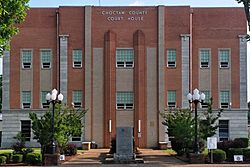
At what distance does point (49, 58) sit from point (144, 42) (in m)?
9.75

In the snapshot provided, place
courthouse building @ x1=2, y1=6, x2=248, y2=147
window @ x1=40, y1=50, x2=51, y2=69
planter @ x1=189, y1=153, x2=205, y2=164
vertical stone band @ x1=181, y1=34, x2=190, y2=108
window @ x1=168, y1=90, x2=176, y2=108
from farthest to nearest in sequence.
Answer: window @ x1=40, y1=50, x2=51, y2=69 < window @ x1=168, y1=90, x2=176, y2=108 < vertical stone band @ x1=181, y1=34, x2=190, y2=108 < courthouse building @ x1=2, y1=6, x2=248, y2=147 < planter @ x1=189, y1=153, x2=205, y2=164

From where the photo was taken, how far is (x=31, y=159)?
33.0m

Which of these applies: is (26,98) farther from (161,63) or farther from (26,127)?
(161,63)

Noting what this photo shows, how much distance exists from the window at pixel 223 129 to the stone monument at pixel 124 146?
22.0 m

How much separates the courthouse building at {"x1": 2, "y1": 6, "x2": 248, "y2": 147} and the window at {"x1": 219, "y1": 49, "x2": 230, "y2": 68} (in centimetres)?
10

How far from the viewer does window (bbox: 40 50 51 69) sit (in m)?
56.8

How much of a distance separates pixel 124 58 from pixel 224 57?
10.1m

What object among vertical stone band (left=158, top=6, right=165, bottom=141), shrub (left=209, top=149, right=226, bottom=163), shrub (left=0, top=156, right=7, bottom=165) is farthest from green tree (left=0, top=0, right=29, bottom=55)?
vertical stone band (left=158, top=6, right=165, bottom=141)

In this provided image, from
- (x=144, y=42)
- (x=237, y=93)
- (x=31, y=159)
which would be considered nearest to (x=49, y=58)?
(x=144, y=42)

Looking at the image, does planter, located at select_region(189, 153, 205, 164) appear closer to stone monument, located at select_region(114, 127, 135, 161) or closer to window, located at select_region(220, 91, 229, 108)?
stone monument, located at select_region(114, 127, 135, 161)

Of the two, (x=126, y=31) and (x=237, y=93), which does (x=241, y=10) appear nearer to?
(x=237, y=93)

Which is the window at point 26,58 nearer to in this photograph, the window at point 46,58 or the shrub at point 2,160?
the window at point 46,58

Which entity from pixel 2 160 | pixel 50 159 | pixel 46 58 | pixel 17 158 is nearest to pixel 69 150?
pixel 17 158

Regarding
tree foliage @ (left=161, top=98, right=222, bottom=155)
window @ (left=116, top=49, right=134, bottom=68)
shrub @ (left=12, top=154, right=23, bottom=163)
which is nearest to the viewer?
shrub @ (left=12, top=154, right=23, bottom=163)
